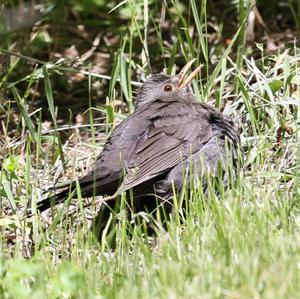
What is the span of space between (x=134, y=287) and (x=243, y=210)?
2.50 feet

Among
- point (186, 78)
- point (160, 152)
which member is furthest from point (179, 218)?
point (186, 78)

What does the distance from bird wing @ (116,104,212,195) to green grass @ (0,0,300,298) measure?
0.23 meters

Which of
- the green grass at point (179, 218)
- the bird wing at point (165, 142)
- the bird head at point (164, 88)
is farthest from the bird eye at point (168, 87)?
the bird wing at point (165, 142)

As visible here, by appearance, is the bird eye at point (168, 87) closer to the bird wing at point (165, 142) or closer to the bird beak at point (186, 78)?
the bird beak at point (186, 78)

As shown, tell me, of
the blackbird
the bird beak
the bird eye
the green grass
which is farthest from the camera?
the bird eye

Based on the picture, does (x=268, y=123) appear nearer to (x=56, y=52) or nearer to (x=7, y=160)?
(x=7, y=160)

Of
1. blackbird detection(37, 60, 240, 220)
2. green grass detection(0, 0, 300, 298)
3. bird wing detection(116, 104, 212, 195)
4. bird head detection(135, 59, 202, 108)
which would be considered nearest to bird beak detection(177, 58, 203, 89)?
bird head detection(135, 59, 202, 108)

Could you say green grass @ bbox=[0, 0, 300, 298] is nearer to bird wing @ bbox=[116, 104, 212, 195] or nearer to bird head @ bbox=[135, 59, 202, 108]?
bird head @ bbox=[135, 59, 202, 108]

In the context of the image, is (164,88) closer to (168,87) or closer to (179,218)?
(168,87)

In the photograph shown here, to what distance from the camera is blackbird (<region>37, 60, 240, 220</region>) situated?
524 cm

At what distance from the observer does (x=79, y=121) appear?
7.07m

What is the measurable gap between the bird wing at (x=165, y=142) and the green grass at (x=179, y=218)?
0.23 meters

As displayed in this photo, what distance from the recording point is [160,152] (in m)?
5.34

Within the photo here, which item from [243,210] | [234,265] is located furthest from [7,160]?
[234,265]
